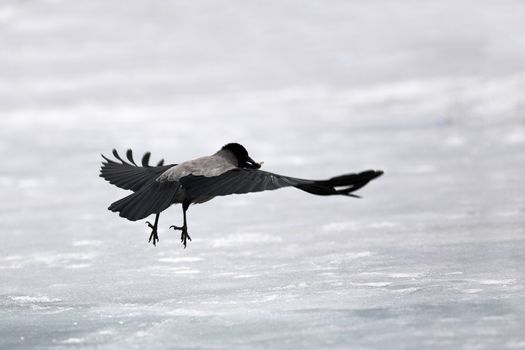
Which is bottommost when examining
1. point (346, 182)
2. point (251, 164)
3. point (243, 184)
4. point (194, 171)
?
point (346, 182)

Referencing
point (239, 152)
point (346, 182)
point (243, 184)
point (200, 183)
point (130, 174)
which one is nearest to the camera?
point (346, 182)

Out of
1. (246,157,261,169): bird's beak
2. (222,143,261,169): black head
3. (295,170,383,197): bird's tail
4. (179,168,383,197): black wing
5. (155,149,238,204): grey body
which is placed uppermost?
(222,143,261,169): black head

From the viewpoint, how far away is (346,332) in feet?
18.3

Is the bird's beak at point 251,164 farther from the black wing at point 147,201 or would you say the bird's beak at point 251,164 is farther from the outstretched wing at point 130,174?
the black wing at point 147,201

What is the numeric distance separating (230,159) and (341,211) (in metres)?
3.18

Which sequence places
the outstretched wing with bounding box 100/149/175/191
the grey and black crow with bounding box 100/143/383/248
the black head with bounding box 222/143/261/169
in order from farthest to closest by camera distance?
the black head with bounding box 222/143/261/169, the outstretched wing with bounding box 100/149/175/191, the grey and black crow with bounding box 100/143/383/248

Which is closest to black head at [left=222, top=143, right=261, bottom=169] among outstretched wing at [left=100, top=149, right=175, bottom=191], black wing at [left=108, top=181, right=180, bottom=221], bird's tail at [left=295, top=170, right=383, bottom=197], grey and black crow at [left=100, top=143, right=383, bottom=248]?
grey and black crow at [left=100, top=143, right=383, bottom=248]

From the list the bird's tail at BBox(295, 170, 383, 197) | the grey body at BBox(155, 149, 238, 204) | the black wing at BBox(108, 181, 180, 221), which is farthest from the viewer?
the grey body at BBox(155, 149, 238, 204)

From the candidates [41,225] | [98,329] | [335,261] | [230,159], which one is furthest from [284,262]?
[41,225]

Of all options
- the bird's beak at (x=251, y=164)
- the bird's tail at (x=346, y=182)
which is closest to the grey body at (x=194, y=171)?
the bird's beak at (x=251, y=164)

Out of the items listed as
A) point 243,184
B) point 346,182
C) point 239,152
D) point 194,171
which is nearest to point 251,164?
point 239,152

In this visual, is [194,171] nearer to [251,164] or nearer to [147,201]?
[147,201]

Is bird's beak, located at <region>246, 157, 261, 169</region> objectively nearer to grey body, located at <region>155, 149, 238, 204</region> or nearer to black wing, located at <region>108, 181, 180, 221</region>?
grey body, located at <region>155, 149, 238, 204</region>

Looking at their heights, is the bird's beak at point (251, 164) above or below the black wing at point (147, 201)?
above
